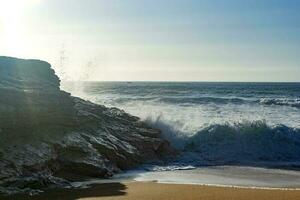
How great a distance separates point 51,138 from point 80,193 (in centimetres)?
381

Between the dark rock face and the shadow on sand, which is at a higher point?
the dark rock face

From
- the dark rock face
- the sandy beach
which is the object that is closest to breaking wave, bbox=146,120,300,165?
the dark rock face

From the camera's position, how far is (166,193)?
461 inches

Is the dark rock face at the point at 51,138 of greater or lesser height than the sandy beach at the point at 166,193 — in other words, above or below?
above

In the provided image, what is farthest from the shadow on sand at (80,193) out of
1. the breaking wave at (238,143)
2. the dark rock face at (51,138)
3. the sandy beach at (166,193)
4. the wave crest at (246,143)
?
the wave crest at (246,143)

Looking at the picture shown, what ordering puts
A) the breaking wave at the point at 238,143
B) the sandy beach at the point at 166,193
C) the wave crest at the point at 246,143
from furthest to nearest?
the wave crest at the point at 246,143 < the breaking wave at the point at 238,143 < the sandy beach at the point at 166,193

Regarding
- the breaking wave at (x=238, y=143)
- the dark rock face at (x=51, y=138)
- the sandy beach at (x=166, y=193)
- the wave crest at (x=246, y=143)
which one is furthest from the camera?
the wave crest at (x=246, y=143)

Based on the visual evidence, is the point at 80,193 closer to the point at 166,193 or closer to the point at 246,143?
the point at 166,193

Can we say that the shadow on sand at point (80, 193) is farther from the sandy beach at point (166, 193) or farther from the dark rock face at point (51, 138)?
the dark rock face at point (51, 138)

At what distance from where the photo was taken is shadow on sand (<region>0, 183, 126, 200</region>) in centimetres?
1128

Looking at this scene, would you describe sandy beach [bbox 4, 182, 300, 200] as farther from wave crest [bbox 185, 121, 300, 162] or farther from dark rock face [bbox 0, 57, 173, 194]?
wave crest [bbox 185, 121, 300, 162]

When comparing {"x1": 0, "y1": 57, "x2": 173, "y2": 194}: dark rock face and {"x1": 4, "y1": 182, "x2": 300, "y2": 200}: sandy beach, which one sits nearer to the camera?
{"x1": 4, "y1": 182, "x2": 300, "y2": 200}: sandy beach

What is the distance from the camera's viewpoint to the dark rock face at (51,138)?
13030 millimetres

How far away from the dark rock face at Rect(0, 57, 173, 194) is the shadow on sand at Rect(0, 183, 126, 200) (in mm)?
387
